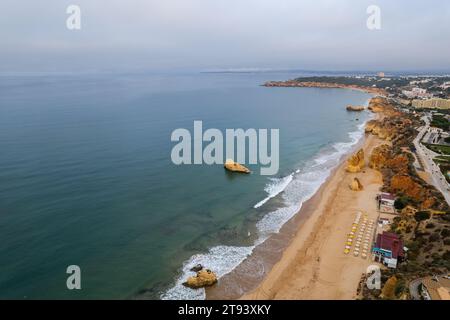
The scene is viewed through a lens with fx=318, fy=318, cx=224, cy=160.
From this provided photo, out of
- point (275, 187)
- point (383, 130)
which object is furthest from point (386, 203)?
point (383, 130)

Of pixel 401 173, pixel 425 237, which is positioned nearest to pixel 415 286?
pixel 425 237

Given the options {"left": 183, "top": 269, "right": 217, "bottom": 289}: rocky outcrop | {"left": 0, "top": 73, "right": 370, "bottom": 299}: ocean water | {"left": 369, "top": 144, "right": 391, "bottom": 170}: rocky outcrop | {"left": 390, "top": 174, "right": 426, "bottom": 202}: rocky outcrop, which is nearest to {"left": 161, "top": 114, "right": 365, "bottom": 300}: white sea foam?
{"left": 0, "top": 73, "right": 370, "bottom": 299}: ocean water

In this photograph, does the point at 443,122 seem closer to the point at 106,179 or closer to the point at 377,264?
the point at 377,264

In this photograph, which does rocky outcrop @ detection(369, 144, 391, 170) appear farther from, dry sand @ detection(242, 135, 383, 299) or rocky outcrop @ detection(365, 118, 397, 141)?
rocky outcrop @ detection(365, 118, 397, 141)

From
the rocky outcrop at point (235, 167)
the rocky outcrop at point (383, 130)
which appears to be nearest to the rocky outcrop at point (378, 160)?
the rocky outcrop at point (383, 130)

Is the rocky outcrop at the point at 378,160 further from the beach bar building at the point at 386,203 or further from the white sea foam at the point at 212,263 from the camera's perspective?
the white sea foam at the point at 212,263

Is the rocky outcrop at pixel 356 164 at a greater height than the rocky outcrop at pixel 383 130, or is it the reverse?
the rocky outcrop at pixel 383 130
